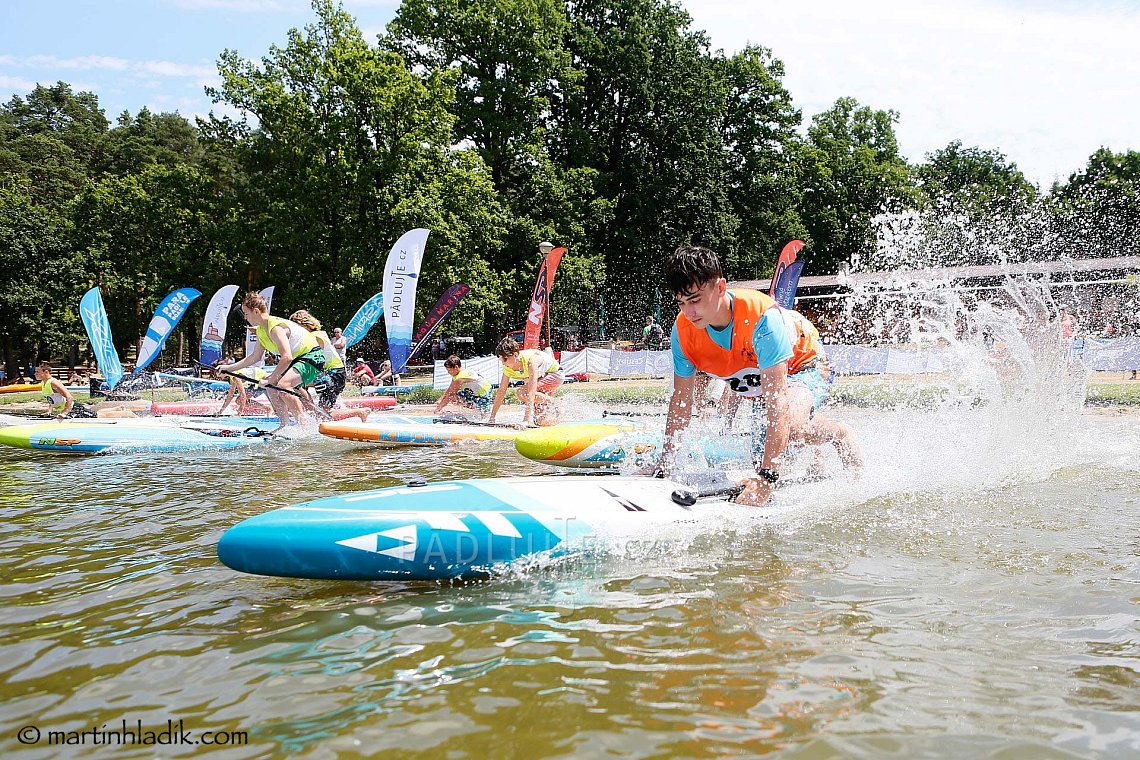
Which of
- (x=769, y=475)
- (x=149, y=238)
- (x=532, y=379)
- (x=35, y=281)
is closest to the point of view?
(x=769, y=475)

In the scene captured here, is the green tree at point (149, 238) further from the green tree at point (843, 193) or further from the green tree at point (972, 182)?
the green tree at point (972, 182)

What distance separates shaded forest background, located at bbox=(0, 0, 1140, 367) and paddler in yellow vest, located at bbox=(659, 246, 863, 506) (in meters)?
21.7

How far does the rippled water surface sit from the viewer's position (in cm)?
276

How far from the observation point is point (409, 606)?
404cm

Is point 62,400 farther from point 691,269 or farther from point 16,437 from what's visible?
point 691,269

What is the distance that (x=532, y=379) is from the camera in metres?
10.8

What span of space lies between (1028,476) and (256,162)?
2809cm

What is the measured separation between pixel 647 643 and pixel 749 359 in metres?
2.19

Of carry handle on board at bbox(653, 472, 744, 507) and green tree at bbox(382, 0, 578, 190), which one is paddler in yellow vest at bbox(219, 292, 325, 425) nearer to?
carry handle on board at bbox(653, 472, 744, 507)

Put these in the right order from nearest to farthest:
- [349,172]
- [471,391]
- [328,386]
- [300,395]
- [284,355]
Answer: [284,355] → [300,395] → [328,386] → [471,391] → [349,172]

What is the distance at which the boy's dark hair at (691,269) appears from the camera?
4.61 metres

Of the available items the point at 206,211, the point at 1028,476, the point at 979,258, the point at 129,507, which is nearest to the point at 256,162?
the point at 206,211

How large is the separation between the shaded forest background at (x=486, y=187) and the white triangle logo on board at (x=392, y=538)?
73.7 feet

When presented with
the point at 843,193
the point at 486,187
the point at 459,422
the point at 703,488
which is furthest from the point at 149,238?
the point at 703,488
